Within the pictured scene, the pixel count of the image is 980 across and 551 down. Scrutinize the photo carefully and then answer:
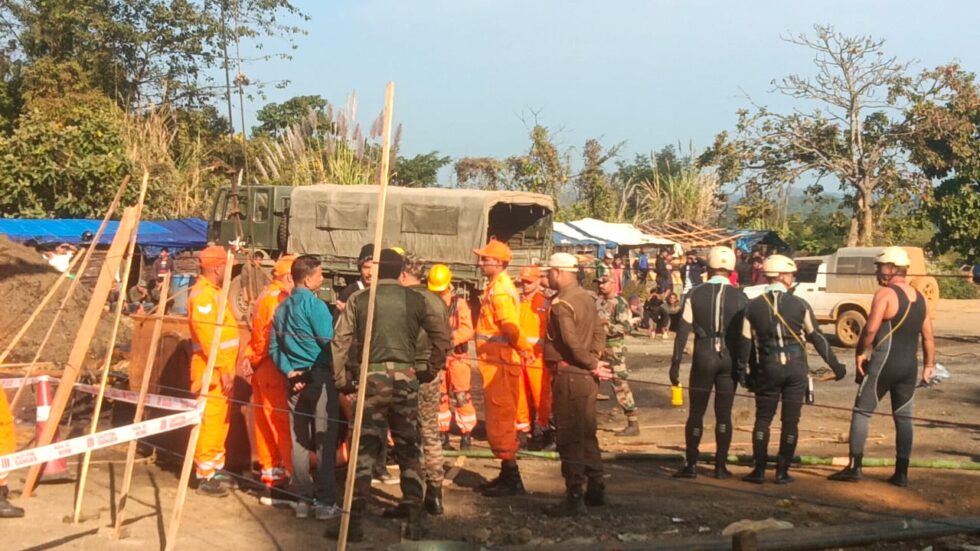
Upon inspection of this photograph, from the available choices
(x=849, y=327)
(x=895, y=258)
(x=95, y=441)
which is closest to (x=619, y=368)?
(x=895, y=258)

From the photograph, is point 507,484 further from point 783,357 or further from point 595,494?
point 783,357

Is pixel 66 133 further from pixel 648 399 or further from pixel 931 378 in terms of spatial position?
pixel 931 378

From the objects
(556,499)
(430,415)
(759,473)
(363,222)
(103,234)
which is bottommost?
(556,499)

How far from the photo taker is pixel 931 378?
27.6 ft

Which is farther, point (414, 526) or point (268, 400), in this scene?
point (268, 400)

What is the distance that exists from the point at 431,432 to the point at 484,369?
3.56 ft

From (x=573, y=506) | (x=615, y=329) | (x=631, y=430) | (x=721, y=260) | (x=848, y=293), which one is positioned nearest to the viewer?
(x=573, y=506)

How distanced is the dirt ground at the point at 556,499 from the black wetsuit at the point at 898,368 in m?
0.46

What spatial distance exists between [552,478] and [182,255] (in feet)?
50.6

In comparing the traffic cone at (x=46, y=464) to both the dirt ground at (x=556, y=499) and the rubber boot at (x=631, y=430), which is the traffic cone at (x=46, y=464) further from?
the rubber boot at (x=631, y=430)

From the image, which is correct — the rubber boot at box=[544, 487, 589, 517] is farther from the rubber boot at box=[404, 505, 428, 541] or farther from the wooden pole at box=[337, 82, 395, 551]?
the wooden pole at box=[337, 82, 395, 551]

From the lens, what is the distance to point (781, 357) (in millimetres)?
8461

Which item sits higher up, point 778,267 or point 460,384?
point 778,267

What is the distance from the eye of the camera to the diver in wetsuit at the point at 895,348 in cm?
826
